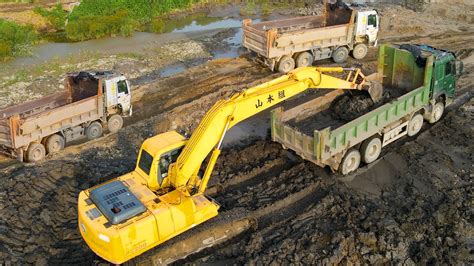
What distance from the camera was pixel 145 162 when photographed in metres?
10.0

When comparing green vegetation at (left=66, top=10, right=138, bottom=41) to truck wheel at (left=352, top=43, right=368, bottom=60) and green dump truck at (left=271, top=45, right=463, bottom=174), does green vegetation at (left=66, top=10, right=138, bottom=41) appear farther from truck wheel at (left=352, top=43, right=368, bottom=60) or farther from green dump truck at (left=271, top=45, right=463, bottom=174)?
green dump truck at (left=271, top=45, right=463, bottom=174)

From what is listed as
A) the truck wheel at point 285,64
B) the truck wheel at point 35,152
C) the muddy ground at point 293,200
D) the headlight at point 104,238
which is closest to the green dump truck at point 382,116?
the muddy ground at point 293,200

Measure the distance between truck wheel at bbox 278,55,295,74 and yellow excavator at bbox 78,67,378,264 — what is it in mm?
9558

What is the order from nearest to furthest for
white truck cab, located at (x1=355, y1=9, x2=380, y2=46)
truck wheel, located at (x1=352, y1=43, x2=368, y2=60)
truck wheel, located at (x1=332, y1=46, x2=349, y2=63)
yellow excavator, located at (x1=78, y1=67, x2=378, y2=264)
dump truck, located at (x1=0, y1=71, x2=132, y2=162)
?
yellow excavator, located at (x1=78, y1=67, x2=378, y2=264), dump truck, located at (x1=0, y1=71, x2=132, y2=162), white truck cab, located at (x1=355, y1=9, x2=380, y2=46), truck wheel, located at (x1=332, y1=46, x2=349, y2=63), truck wheel, located at (x1=352, y1=43, x2=368, y2=60)

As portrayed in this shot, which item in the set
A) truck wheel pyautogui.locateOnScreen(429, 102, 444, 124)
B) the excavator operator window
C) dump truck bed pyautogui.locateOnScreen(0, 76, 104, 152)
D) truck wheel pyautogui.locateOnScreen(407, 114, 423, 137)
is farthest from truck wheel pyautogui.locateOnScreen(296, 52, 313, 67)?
the excavator operator window

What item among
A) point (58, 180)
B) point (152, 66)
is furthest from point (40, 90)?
point (58, 180)

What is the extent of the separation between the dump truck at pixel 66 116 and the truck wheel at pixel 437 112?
9.88 meters

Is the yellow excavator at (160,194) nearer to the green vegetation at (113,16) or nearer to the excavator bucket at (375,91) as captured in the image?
the excavator bucket at (375,91)

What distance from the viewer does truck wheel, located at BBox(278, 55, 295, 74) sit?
801 inches

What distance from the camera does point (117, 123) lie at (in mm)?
16281

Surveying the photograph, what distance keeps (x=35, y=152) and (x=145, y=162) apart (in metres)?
5.71

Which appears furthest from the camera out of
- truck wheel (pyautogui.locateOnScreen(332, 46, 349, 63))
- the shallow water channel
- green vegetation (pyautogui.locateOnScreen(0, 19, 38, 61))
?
the shallow water channel

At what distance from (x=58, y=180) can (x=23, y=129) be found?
2.15 metres

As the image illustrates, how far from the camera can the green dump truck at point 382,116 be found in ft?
38.9
